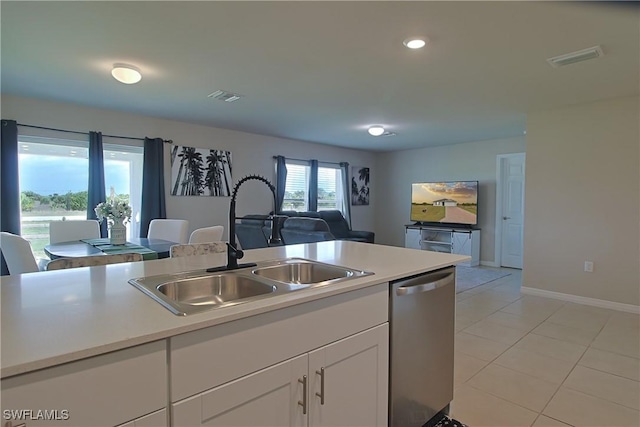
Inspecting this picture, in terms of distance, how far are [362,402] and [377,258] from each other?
75 cm

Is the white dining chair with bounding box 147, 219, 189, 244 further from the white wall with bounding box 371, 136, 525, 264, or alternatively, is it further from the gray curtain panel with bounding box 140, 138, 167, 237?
the white wall with bounding box 371, 136, 525, 264

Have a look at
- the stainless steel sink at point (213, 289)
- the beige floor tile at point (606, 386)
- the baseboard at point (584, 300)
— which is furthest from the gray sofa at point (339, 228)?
the stainless steel sink at point (213, 289)

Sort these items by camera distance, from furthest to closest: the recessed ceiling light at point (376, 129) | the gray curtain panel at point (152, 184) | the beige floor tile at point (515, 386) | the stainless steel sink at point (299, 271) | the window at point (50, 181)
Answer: the recessed ceiling light at point (376, 129) → the gray curtain panel at point (152, 184) → the window at point (50, 181) → the beige floor tile at point (515, 386) → the stainless steel sink at point (299, 271)

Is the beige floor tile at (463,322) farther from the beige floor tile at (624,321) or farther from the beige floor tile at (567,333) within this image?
the beige floor tile at (624,321)

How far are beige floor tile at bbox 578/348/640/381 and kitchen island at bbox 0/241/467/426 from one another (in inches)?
79.6

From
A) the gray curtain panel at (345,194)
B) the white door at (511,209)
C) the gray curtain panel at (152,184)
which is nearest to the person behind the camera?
the gray curtain panel at (152,184)

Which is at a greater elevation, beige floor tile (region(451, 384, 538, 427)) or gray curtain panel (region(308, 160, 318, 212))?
gray curtain panel (region(308, 160, 318, 212))

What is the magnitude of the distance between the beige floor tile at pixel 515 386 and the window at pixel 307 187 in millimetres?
4559

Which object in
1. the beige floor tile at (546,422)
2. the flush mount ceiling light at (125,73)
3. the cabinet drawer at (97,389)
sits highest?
the flush mount ceiling light at (125,73)

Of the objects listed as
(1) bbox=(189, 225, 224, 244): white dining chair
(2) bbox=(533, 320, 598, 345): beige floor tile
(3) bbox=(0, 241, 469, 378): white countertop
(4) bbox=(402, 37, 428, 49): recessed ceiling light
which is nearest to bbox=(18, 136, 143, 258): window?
(1) bbox=(189, 225, 224, 244): white dining chair

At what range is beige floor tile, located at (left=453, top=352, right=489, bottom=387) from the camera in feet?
7.67

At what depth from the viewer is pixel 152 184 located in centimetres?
475

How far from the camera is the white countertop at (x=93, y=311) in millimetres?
748

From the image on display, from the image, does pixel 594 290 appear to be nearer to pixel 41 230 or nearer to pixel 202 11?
pixel 202 11
